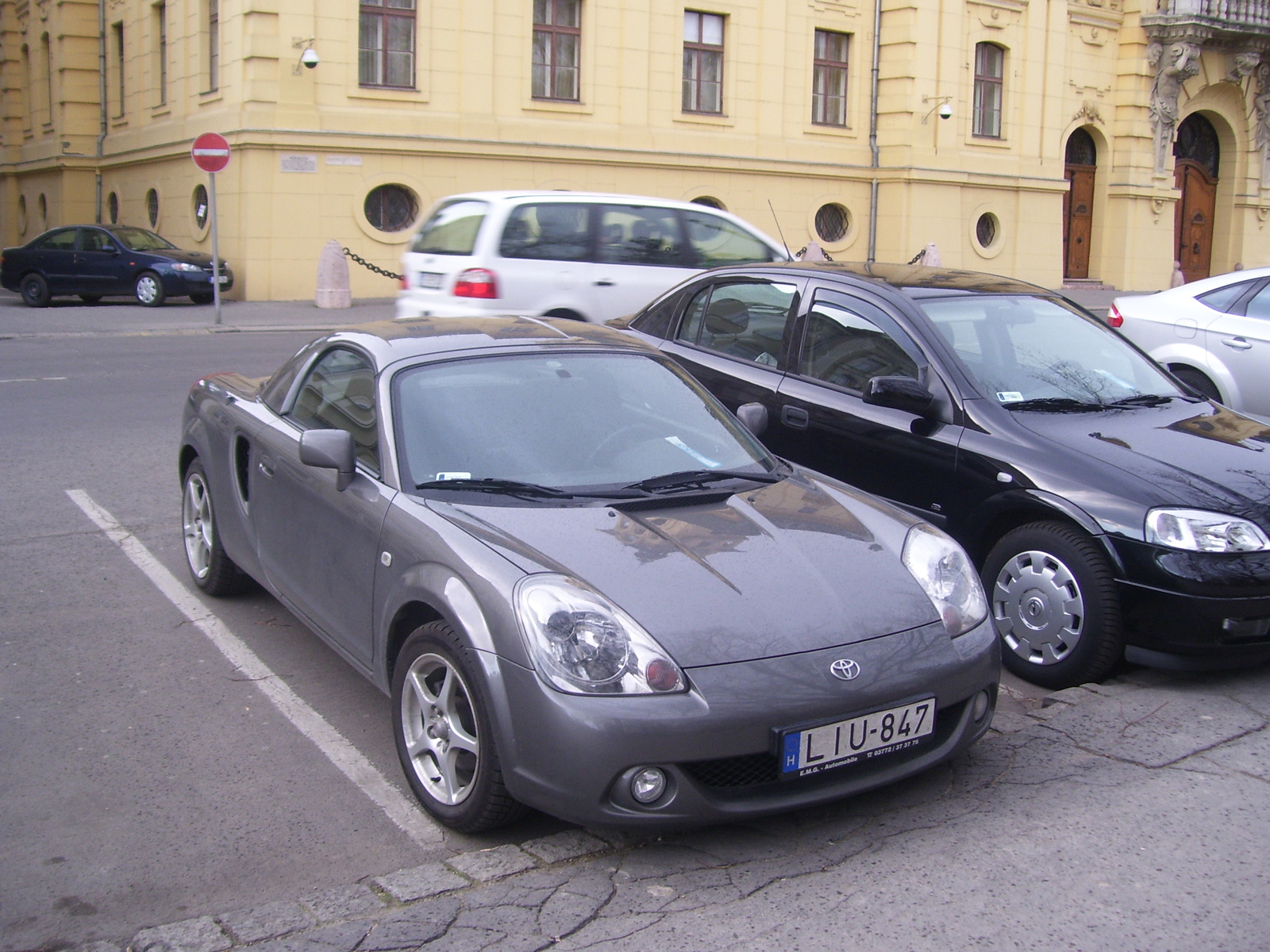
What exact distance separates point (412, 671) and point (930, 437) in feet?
8.94

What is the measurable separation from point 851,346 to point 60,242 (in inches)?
793

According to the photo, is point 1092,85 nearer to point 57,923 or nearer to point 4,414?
point 4,414

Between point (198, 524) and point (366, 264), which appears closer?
point (198, 524)

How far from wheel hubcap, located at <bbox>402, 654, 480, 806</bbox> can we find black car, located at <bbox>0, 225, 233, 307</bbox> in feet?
65.1

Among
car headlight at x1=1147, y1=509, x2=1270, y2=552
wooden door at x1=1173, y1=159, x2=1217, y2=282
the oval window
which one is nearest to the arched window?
wooden door at x1=1173, y1=159, x2=1217, y2=282

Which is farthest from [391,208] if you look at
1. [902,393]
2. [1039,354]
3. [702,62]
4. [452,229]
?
[902,393]

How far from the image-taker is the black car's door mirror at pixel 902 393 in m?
5.43

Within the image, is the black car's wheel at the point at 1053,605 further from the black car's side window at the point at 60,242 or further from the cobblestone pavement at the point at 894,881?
the black car's side window at the point at 60,242

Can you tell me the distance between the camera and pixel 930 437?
5.55 meters

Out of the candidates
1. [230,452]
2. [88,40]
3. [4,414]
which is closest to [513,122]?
[88,40]

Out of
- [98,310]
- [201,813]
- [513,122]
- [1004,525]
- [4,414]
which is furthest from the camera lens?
[513,122]

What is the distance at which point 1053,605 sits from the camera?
16.2ft

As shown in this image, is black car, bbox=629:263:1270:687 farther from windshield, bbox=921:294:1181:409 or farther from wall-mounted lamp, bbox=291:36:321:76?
wall-mounted lamp, bbox=291:36:321:76

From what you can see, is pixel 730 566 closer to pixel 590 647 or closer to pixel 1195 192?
pixel 590 647
